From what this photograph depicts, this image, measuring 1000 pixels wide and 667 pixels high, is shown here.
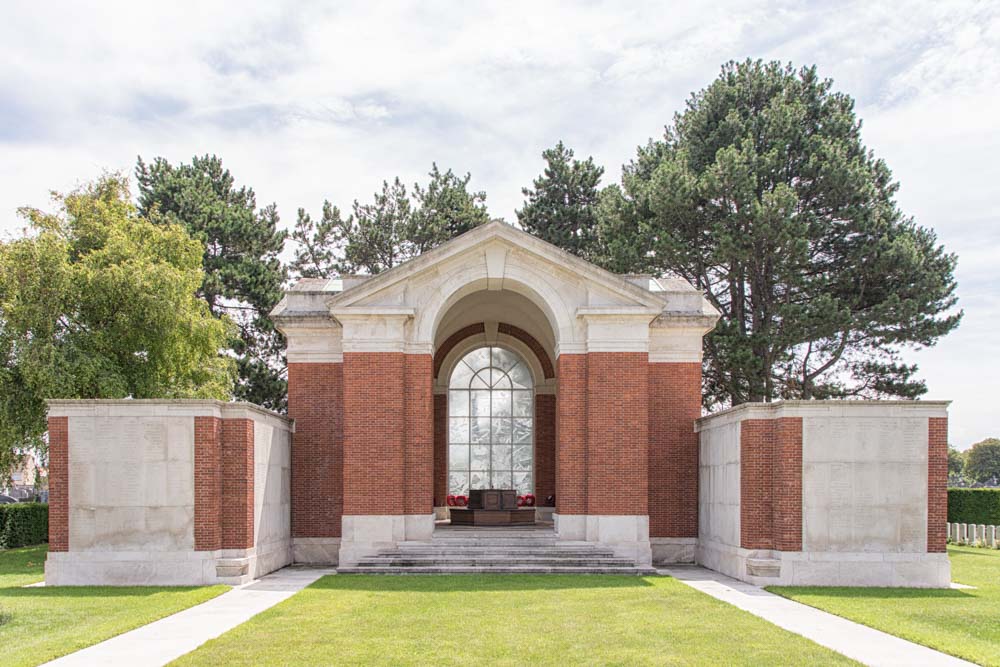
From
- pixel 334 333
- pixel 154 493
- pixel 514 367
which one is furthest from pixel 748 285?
pixel 154 493

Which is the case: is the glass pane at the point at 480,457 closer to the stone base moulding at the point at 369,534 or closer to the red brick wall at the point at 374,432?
the red brick wall at the point at 374,432

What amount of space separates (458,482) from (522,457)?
6.92 ft

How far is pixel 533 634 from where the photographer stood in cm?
1295

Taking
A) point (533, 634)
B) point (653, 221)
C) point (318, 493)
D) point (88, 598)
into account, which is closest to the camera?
point (533, 634)

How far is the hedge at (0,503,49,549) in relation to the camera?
2997 centimetres

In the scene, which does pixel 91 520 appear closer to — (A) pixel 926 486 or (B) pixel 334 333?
(B) pixel 334 333

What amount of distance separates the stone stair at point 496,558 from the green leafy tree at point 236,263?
19343 millimetres

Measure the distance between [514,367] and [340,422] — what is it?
324 inches

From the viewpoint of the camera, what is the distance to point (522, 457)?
100.0 feet

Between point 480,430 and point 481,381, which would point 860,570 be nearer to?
point 480,430

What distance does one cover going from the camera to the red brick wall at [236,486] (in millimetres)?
19016

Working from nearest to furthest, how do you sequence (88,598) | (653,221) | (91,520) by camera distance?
(88,598) → (91,520) → (653,221)

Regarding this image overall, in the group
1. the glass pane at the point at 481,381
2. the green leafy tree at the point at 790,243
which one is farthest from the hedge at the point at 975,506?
the glass pane at the point at 481,381

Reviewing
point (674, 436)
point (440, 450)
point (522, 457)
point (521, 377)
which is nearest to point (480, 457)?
point (522, 457)
